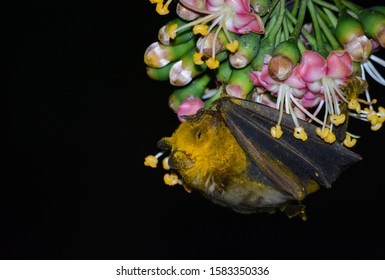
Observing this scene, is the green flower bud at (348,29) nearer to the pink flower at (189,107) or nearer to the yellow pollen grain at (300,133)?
the yellow pollen grain at (300,133)

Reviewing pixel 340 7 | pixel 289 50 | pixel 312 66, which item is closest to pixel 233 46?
pixel 289 50

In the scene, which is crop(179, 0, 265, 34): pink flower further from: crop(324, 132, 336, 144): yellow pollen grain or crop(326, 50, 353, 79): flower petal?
crop(324, 132, 336, 144): yellow pollen grain

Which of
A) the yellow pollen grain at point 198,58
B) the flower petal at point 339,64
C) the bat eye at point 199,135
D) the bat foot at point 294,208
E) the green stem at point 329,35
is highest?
the yellow pollen grain at point 198,58

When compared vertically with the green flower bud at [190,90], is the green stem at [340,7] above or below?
above

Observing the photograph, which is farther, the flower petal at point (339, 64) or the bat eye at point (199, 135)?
the bat eye at point (199, 135)

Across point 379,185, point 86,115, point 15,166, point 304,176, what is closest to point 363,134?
point 379,185

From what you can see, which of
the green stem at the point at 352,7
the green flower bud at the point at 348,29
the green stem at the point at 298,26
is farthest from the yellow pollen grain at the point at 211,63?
the green stem at the point at 352,7

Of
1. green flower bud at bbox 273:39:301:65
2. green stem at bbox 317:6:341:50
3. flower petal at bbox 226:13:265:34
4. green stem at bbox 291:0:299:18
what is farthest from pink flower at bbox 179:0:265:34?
green stem at bbox 317:6:341:50

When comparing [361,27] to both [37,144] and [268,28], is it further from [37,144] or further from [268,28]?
[37,144]
